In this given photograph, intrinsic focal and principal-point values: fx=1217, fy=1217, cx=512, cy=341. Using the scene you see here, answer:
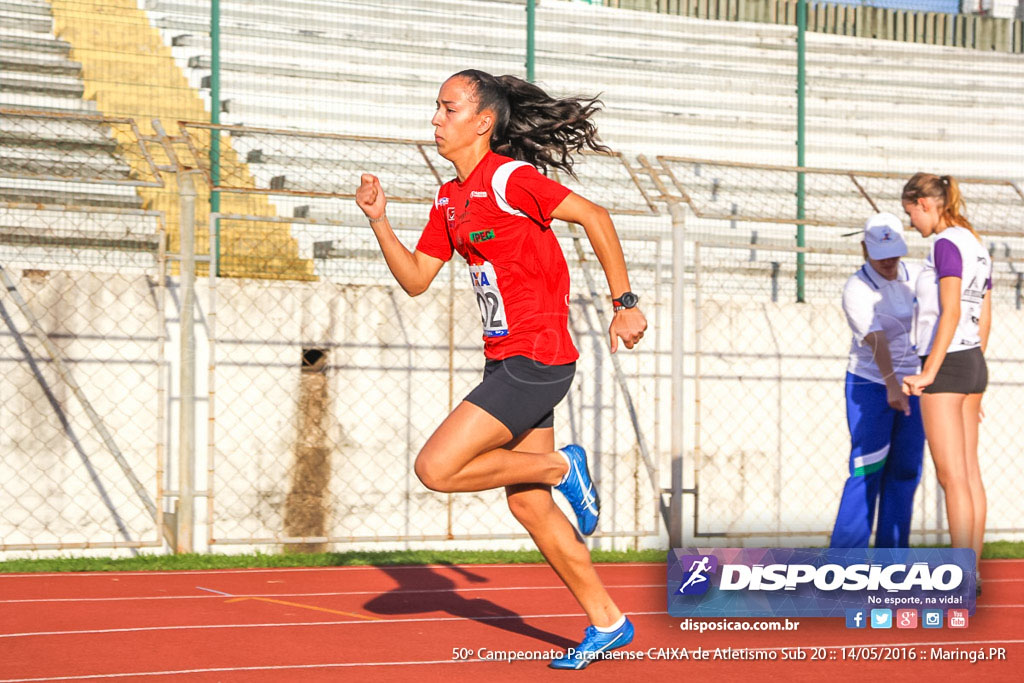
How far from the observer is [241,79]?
1025cm

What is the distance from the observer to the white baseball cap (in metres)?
6.24

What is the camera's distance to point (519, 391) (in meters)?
4.24

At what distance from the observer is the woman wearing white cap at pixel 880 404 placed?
6.17m

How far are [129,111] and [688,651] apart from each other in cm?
744

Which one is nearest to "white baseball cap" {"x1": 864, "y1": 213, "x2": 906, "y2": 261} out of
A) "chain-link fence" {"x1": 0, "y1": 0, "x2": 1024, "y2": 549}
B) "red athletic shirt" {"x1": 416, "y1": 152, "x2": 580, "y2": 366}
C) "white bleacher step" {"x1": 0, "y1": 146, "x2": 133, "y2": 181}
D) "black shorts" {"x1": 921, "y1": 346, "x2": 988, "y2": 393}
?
"chain-link fence" {"x1": 0, "y1": 0, "x2": 1024, "y2": 549}

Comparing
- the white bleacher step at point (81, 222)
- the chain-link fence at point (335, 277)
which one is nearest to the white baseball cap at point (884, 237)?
the chain-link fence at point (335, 277)

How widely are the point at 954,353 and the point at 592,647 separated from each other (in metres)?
2.56

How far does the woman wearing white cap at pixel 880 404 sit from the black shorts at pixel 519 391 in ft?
7.66

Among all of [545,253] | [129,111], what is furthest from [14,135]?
[545,253]

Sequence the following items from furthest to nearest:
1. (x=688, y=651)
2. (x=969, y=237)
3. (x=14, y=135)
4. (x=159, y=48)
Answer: (x=159, y=48) → (x=14, y=135) → (x=969, y=237) → (x=688, y=651)

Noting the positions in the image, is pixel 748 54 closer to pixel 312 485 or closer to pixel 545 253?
pixel 312 485

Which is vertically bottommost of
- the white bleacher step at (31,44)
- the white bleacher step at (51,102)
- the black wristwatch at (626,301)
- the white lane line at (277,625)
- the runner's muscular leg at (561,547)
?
the white lane line at (277,625)

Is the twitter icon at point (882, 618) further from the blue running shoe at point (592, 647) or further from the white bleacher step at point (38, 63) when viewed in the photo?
the white bleacher step at point (38, 63)

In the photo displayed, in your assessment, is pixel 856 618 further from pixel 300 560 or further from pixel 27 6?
pixel 27 6
